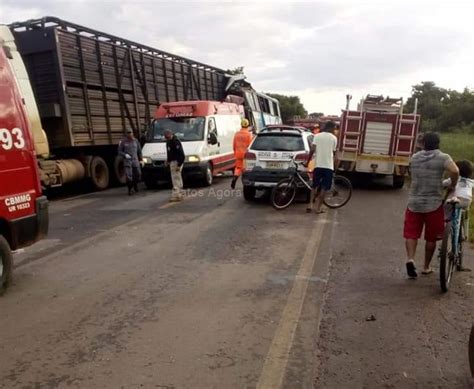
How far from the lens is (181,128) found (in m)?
14.8

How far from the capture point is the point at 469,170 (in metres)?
5.64

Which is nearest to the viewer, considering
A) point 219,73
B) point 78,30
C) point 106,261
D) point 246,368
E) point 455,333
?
point 246,368

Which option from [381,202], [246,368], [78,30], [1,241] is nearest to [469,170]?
[246,368]

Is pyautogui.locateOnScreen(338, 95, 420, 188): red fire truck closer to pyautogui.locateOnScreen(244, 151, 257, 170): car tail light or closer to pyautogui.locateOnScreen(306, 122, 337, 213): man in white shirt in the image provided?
pyautogui.locateOnScreen(244, 151, 257, 170): car tail light

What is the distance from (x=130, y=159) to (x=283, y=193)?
15.9ft

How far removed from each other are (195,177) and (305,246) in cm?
745

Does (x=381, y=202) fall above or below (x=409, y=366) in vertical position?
below

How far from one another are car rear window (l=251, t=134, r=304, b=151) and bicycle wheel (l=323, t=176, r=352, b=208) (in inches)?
42.9

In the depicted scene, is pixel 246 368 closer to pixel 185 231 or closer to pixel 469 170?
pixel 469 170

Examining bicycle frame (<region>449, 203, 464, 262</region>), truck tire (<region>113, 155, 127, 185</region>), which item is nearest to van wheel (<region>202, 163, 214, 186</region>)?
truck tire (<region>113, 155, 127, 185</region>)

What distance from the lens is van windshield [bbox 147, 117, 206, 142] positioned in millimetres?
14597

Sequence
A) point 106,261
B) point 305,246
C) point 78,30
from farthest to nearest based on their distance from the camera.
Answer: point 78,30, point 305,246, point 106,261

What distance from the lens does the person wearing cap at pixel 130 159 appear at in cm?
1337

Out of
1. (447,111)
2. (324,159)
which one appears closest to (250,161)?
(324,159)
